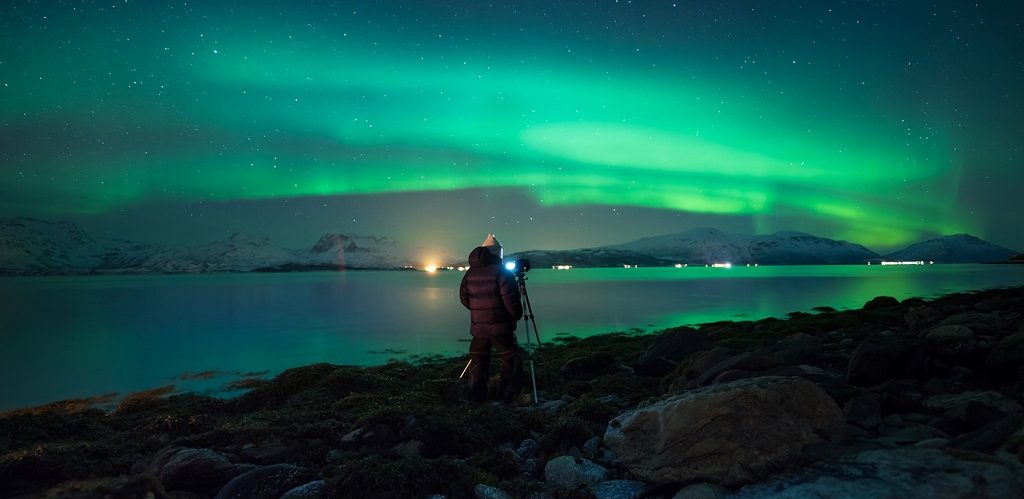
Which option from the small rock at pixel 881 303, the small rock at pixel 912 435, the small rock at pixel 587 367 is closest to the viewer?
the small rock at pixel 912 435

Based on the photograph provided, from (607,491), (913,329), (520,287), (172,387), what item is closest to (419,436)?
(607,491)

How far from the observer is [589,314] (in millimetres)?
55531

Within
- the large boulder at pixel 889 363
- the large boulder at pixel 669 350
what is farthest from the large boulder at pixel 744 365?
the large boulder at pixel 669 350

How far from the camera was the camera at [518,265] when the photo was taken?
1200 cm

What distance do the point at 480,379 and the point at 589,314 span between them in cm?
4436

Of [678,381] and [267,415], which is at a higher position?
[678,381]

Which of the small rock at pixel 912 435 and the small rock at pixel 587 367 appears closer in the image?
the small rock at pixel 912 435

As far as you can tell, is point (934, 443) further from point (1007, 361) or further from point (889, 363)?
point (1007, 361)

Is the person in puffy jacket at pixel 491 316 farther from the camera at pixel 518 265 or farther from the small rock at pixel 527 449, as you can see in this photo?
the small rock at pixel 527 449

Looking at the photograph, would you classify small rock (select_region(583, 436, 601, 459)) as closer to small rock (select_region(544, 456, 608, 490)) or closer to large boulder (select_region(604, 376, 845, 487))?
small rock (select_region(544, 456, 608, 490))

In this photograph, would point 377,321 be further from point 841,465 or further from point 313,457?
point 841,465

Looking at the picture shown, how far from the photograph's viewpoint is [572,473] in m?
6.58

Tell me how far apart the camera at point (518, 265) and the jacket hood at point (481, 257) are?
0.39m

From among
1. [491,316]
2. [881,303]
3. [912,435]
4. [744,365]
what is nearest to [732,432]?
[912,435]
